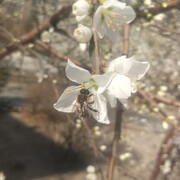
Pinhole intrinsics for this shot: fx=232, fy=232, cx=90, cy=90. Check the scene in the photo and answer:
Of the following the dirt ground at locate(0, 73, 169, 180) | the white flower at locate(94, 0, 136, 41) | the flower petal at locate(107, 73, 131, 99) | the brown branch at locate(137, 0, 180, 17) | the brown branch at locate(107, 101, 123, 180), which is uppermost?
the white flower at locate(94, 0, 136, 41)

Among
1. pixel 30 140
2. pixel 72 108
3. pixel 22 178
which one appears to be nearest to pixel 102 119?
pixel 72 108

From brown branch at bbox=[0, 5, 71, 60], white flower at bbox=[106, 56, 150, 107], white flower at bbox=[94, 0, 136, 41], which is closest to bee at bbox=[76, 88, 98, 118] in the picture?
white flower at bbox=[106, 56, 150, 107]

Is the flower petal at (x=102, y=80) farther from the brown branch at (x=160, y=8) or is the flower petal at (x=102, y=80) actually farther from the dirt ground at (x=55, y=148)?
the dirt ground at (x=55, y=148)

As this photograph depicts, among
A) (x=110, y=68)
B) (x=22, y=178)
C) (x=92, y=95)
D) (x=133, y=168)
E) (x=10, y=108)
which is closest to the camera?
(x=110, y=68)

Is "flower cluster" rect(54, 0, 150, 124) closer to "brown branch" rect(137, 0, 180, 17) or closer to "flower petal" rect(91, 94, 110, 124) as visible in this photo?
"flower petal" rect(91, 94, 110, 124)

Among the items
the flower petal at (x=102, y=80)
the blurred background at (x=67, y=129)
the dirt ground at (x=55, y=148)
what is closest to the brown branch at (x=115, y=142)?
the flower petal at (x=102, y=80)

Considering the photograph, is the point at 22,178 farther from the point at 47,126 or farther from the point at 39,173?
the point at 47,126

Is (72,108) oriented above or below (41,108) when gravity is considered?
above
